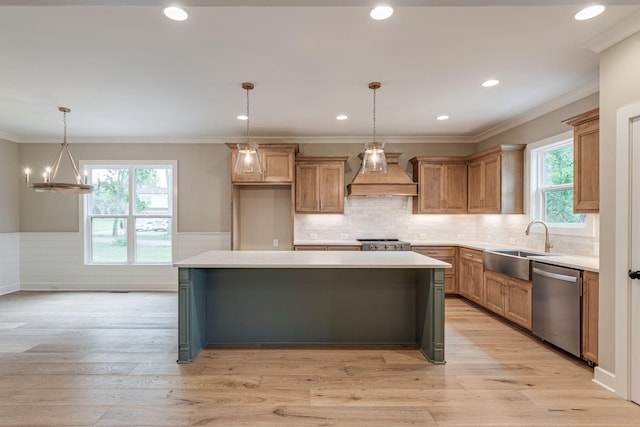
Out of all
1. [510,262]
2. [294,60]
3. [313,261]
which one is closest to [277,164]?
[294,60]

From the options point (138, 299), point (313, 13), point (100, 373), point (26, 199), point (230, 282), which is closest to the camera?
point (313, 13)

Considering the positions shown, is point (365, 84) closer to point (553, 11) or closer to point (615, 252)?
point (553, 11)

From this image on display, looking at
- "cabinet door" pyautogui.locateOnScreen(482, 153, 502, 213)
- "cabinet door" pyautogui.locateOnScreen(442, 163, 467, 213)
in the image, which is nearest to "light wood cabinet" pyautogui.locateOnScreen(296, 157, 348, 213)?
"cabinet door" pyautogui.locateOnScreen(442, 163, 467, 213)

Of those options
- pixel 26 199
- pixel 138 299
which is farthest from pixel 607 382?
pixel 26 199

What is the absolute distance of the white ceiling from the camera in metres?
2.18

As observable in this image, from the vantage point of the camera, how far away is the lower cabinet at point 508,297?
11.4 ft

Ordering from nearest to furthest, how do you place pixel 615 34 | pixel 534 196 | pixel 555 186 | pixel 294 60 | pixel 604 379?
pixel 615 34 < pixel 604 379 < pixel 294 60 < pixel 555 186 < pixel 534 196

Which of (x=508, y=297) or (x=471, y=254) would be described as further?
(x=471, y=254)

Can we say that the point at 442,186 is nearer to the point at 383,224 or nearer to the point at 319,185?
the point at 383,224

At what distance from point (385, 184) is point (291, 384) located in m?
3.50

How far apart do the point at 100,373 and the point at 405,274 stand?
285 centimetres

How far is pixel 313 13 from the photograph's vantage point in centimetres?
215

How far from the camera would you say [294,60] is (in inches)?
110

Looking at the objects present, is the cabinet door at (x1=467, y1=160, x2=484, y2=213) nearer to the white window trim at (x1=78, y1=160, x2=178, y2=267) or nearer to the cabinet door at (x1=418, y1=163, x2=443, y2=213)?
the cabinet door at (x1=418, y1=163, x2=443, y2=213)
